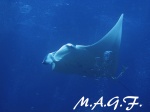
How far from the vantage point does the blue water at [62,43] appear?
15.3m

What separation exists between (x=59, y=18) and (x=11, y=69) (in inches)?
547

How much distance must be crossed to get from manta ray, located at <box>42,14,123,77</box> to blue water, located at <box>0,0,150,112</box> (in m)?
1.06

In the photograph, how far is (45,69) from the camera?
24.5 metres

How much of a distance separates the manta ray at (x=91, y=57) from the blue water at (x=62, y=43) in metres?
1.06

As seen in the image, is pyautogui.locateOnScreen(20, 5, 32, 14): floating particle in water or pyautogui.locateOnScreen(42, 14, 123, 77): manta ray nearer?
pyautogui.locateOnScreen(42, 14, 123, 77): manta ray

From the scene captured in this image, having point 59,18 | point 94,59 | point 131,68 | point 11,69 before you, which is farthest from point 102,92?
point 94,59

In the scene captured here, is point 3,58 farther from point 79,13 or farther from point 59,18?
point 79,13

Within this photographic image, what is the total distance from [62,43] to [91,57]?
11.7 metres

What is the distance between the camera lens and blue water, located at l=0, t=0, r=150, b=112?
15312 mm

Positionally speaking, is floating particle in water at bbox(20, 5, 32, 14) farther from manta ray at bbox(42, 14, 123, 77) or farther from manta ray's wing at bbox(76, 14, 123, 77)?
manta ray's wing at bbox(76, 14, 123, 77)
